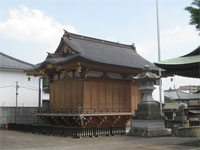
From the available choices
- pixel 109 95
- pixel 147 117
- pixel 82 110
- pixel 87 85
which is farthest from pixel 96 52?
pixel 147 117

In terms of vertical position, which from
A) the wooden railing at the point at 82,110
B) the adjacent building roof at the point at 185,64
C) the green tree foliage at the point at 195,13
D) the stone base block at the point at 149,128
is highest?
the green tree foliage at the point at 195,13

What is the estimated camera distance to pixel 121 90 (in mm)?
24422

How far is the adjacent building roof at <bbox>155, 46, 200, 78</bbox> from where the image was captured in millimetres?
11916

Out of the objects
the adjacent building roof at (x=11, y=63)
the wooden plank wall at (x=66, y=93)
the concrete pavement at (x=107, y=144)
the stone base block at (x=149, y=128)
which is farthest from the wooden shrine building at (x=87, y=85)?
the adjacent building roof at (x=11, y=63)

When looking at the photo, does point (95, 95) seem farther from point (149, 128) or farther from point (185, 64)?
point (185, 64)

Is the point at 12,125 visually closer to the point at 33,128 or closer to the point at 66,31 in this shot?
the point at 33,128

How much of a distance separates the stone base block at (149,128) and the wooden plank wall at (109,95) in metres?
4.58

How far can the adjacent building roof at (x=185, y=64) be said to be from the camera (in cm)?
1192

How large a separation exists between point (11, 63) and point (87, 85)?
54.5 feet

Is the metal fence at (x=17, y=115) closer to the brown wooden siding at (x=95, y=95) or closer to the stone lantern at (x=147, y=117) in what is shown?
the brown wooden siding at (x=95, y=95)

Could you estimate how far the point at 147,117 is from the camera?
58.2 feet

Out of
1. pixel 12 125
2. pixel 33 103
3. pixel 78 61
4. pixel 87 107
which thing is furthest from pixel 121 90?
pixel 33 103

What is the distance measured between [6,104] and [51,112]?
1178 cm

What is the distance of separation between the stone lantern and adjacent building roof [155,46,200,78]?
5.11 metres
